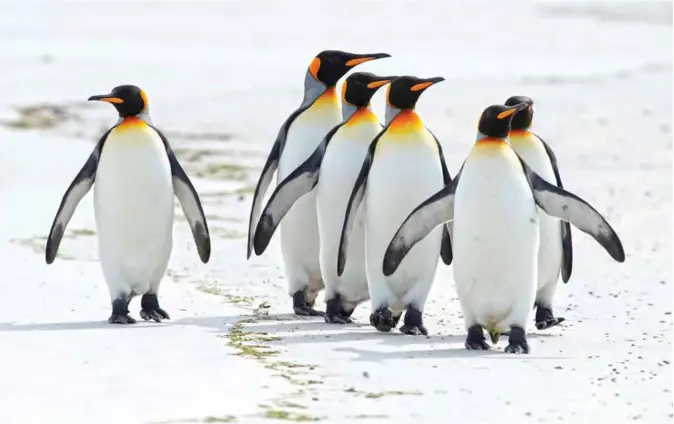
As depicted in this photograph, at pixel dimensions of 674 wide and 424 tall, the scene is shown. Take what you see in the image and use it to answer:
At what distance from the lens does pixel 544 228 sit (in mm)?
7086

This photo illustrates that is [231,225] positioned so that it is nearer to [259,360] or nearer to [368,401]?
[259,360]

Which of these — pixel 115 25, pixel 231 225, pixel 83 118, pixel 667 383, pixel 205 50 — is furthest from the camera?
pixel 115 25

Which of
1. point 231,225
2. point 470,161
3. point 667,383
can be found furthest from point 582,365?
point 231,225

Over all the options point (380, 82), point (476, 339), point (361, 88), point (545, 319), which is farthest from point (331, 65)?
point (476, 339)

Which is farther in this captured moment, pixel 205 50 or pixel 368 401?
pixel 205 50

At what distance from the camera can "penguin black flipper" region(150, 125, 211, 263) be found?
23.9ft

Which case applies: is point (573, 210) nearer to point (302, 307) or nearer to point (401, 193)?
point (401, 193)

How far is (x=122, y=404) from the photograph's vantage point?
15.5 feet

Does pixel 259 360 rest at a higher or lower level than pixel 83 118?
lower

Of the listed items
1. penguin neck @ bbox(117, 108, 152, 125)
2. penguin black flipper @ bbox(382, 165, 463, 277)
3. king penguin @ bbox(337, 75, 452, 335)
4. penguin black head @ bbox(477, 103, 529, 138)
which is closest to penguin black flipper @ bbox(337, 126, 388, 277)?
king penguin @ bbox(337, 75, 452, 335)

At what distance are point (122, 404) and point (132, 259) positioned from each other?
2376 mm

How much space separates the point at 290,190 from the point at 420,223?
1.00 m

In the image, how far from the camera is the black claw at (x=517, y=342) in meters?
6.18

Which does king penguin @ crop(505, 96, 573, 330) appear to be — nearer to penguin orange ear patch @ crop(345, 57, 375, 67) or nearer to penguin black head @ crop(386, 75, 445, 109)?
penguin black head @ crop(386, 75, 445, 109)
